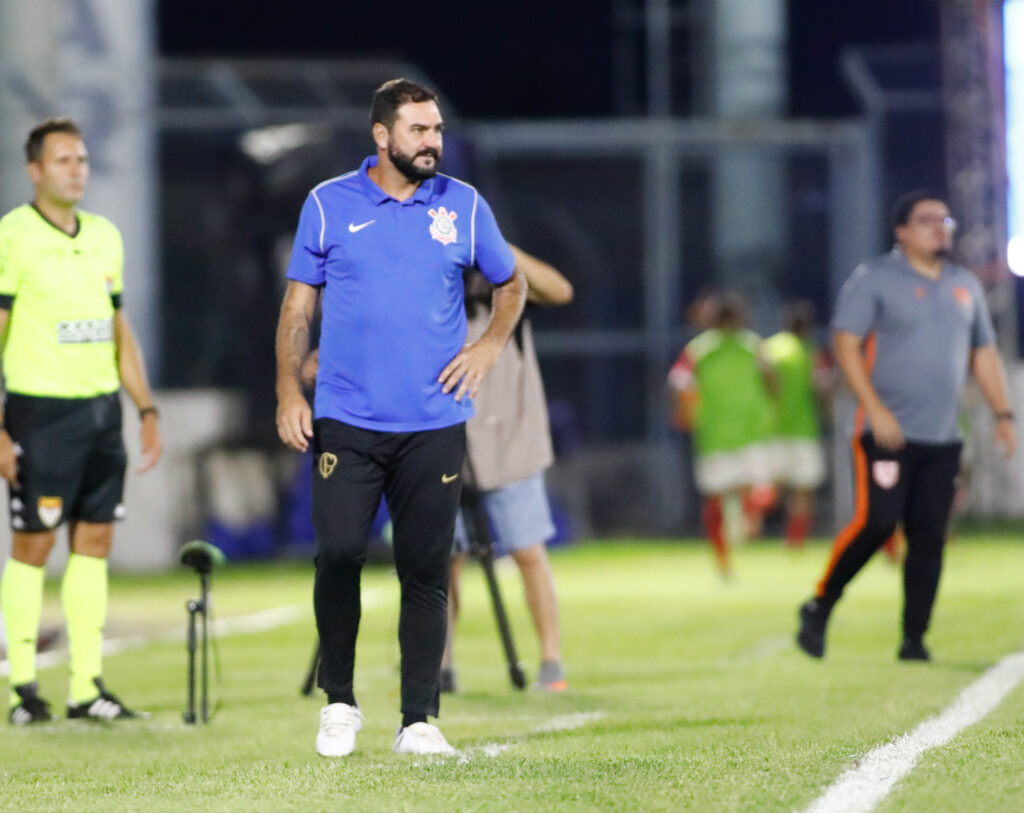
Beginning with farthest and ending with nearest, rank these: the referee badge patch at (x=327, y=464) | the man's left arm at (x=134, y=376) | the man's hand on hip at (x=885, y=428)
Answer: the man's hand on hip at (x=885, y=428)
the man's left arm at (x=134, y=376)
the referee badge patch at (x=327, y=464)

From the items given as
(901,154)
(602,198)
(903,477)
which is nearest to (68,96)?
(602,198)

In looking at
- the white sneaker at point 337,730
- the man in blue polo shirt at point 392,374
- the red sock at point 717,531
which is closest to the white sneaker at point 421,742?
the man in blue polo shirt at point 392,374

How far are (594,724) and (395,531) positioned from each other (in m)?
1.17

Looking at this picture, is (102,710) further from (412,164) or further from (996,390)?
(996,390)

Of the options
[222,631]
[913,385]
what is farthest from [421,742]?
[222,631]

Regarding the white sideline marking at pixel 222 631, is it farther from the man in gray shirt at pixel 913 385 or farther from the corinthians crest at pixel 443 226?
the corinthians crest at pixel 443 226

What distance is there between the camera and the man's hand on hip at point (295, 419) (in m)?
6.04

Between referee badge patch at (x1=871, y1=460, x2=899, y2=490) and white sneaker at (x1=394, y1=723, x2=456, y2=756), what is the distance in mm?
3096

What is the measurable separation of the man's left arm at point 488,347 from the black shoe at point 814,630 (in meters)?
3.17

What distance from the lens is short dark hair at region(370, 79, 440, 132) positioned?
611 cm

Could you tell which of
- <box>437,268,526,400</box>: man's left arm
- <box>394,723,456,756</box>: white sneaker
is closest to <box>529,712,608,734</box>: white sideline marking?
<box>394,723,456,756</box>: white sneaker

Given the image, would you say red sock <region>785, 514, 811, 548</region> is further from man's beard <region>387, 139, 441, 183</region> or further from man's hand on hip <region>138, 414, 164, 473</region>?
man's beard <region>387, 139, 441, 183</region>

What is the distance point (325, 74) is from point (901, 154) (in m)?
6.65

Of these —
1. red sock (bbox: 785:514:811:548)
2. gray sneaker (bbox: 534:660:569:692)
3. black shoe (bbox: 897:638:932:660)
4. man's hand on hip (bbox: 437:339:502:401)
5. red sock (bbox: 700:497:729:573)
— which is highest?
man's hand on hip (bbox: 437:339:502:401)
